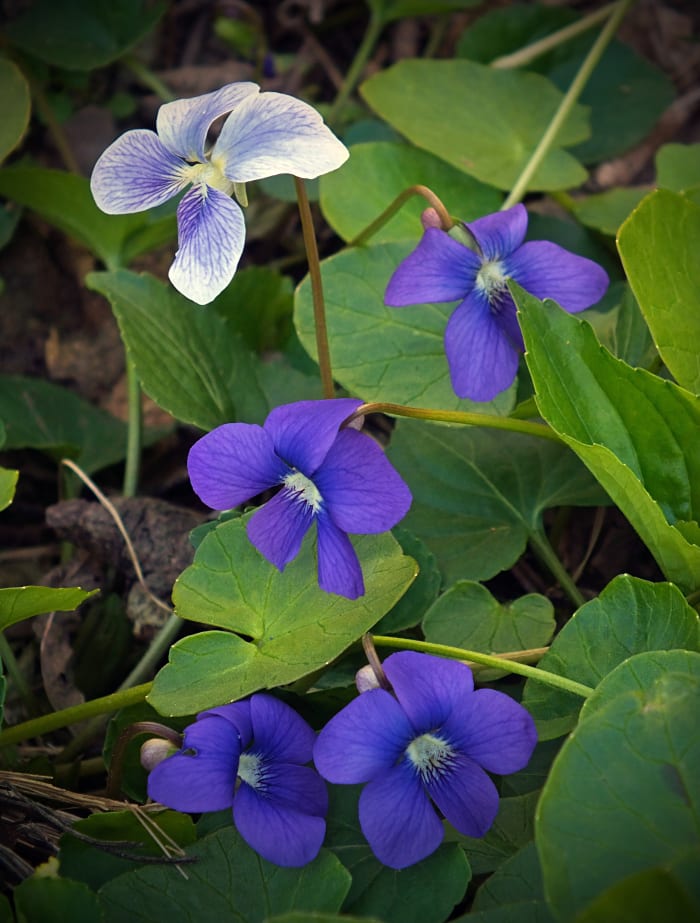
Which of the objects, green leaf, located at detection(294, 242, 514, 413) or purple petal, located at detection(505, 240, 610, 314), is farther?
green leaf, located at detection(294, 242, 514, 413)

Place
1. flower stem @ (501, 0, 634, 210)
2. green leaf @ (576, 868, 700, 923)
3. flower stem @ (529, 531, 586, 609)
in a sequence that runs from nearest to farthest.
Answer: green leaf @ (576, 868, 700, 923) → flower stem @ (529, 531, 586, 609) → flower stem @ (501, 0, 634, 210)

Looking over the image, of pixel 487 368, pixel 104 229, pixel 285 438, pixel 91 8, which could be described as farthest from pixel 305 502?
pixel 91 8

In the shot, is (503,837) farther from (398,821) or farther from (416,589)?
(416,589)

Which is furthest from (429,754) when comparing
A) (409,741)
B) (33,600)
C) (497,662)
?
(33,600)

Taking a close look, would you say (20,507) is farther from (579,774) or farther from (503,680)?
(579,774)

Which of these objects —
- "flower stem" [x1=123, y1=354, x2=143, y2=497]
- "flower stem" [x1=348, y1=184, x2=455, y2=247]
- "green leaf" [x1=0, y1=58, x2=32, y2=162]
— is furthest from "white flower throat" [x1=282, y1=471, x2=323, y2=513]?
"green leaf" [x1=0, y1=58, x2=32, y2=162]

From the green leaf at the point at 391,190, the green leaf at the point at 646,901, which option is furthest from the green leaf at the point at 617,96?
the green leaf at the point at 646,901

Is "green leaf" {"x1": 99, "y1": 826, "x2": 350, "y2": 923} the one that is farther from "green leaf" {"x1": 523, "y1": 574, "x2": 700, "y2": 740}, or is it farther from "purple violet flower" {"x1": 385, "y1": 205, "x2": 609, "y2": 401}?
"purple violet flower" {"x1": 385, "y1": 205, "x2": 609, "y2": 401}
